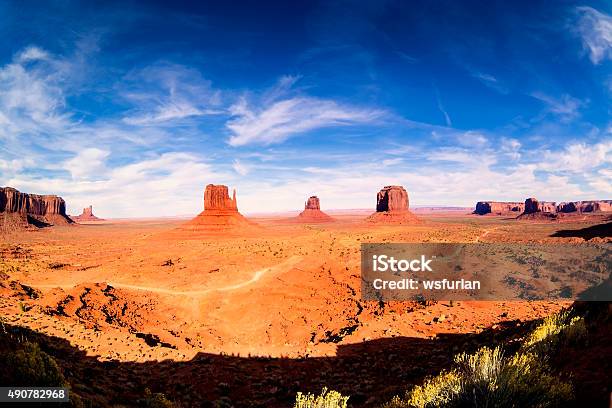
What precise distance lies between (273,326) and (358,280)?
937cm

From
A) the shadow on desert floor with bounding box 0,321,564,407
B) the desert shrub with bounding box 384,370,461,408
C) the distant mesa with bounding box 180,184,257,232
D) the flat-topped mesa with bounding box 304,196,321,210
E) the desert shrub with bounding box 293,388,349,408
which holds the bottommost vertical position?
the shadow on desert floor with bounding box 0,321,564,407

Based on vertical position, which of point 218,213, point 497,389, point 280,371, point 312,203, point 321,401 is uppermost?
point 312,203

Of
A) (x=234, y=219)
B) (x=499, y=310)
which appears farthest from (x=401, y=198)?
(x=499, y=310)

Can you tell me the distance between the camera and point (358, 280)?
25.9 meters

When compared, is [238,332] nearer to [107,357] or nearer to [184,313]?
[184,313]

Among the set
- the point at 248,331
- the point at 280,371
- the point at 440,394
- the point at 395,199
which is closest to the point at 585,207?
the point at 395,199

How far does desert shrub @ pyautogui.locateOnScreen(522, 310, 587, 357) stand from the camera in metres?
7.11

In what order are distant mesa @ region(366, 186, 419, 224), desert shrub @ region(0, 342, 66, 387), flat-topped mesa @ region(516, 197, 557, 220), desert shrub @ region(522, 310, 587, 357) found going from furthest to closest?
1. flat-topped mesa @ region(516, 197, 557, 220)
2. distant mesa @ region(366, 186, 419, 224)
3. desert shrub @ region(522, 310, 587, 357)
4. desert shrub @ region(0, 342, 66, 387)

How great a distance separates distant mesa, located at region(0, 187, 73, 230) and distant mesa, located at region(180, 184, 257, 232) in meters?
55.5

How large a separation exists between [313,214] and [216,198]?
71863 millimetres

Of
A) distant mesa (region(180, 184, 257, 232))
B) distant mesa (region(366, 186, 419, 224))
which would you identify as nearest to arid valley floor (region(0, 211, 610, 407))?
distant mesa (region(180, 184, 257, 232))

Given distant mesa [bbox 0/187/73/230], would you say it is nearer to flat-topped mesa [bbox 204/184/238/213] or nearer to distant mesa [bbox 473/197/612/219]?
flat-topped mesa [bbox 204/184/238/213]

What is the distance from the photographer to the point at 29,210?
113062mm

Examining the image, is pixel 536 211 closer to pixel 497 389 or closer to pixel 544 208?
pixel 544 208
